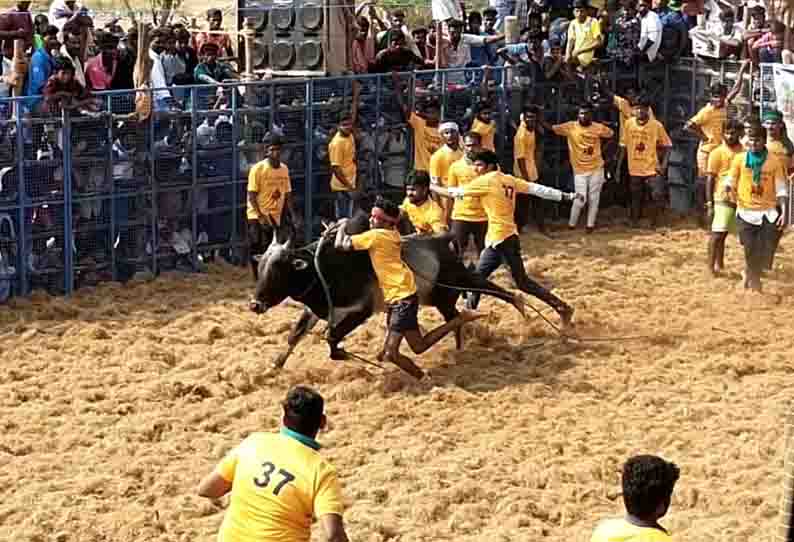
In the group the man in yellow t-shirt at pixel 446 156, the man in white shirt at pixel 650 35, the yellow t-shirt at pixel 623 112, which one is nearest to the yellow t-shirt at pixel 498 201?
the man in yellow t-shirt at pixel 446 156

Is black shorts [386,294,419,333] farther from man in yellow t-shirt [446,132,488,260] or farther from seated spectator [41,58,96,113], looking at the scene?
seated spectator [41,58,96,113]

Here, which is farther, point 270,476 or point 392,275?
point 392,275

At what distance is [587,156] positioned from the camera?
1912cm

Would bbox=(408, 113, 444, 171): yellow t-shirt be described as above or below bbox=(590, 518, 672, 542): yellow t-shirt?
above

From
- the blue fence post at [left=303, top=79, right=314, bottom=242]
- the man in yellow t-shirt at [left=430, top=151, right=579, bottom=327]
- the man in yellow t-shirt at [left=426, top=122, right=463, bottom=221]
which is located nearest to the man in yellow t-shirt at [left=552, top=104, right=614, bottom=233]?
the man in yellow t-shirt at [left=426, top=122, right=463, bottom=221]

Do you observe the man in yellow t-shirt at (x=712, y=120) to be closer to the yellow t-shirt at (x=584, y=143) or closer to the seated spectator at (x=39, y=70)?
the yellow t-shirt at (x=584, y=143)

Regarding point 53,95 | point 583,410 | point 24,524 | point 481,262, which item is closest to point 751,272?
point 481,262

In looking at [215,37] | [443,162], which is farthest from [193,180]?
[215,37]

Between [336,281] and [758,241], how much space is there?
5.13m

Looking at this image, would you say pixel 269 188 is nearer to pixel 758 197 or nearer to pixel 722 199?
pixel 722 199

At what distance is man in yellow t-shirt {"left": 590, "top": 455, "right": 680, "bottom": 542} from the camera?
20.2 feet

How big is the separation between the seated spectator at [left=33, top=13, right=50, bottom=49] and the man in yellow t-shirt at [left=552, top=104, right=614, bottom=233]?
611 cm

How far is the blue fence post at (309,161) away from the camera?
1764cm

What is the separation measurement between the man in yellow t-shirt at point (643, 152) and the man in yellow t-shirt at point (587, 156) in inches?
13.8
